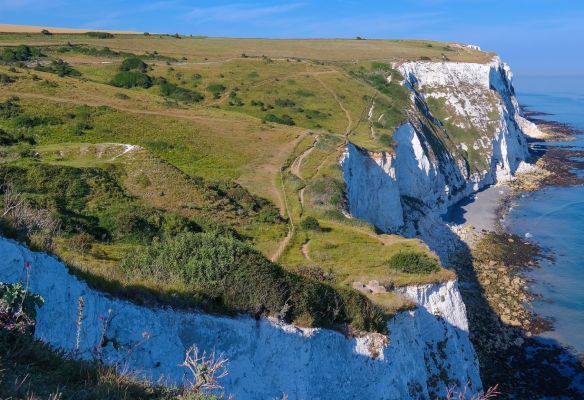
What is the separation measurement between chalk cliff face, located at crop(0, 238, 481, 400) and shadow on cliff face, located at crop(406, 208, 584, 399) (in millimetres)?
6460

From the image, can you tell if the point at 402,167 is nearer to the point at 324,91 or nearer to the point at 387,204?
the point at 387,204

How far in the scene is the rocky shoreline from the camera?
32438mm

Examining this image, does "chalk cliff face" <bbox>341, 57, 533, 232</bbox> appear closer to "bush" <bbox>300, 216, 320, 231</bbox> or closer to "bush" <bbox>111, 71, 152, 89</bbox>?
"bush" <bbox>300, 216, 320, 231</bbox>

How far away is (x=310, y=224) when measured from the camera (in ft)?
106

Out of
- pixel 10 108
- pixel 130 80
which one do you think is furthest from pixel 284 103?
pixel 10 108

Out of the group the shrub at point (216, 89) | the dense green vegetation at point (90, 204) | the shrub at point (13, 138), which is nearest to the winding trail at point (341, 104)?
the shrub at point (216, 89)

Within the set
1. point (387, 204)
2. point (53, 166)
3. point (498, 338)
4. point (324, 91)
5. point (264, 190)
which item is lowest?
point (498, 338)

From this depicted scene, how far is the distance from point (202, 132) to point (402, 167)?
27.3 m

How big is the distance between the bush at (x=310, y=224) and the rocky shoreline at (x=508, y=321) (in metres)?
14.1

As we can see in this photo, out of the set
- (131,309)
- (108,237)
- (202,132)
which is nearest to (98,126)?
(202,132)

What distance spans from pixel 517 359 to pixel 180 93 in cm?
5289

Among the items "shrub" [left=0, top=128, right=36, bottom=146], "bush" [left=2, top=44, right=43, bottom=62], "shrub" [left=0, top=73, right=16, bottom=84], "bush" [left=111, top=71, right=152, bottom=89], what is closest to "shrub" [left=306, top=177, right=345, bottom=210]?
"shrub" [left=0, top=128, right=36, bottom=146]

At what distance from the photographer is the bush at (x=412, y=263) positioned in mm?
26906

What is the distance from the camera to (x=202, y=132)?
4959 centimetres
